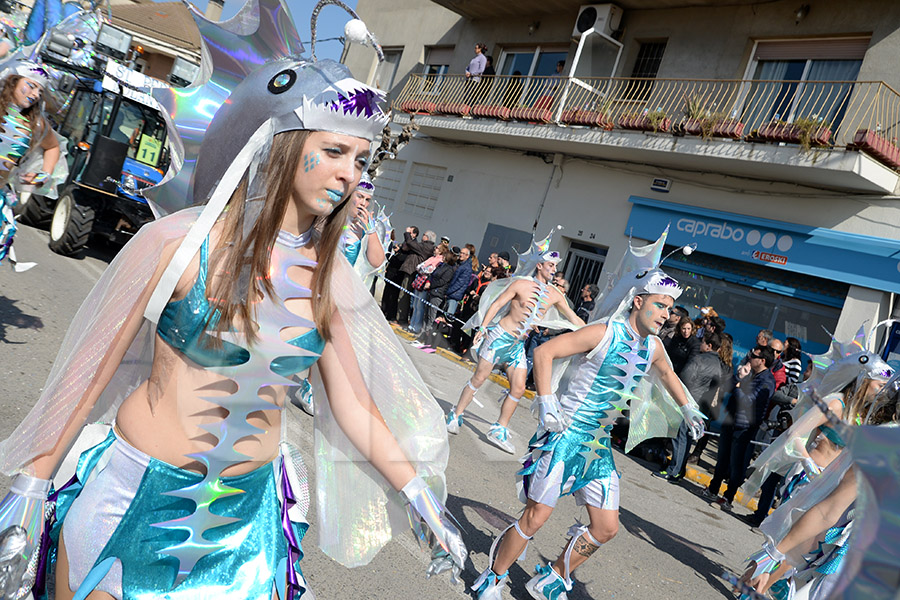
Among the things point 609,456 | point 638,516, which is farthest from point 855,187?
point 609,456

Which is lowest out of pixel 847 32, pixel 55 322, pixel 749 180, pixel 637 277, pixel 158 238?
pixel 55 322

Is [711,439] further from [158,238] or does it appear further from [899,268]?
[158,238]

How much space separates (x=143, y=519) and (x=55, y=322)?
20.4 feet

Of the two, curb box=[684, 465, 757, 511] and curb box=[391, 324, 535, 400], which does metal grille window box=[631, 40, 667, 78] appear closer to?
curb box=[391, 324, 535, 400]

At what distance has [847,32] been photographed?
12633mm

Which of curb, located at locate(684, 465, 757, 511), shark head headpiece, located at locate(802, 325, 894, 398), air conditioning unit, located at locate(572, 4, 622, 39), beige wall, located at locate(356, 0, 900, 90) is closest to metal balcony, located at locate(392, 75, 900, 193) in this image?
beige wall, located at locate(356, 0, 900, 90)

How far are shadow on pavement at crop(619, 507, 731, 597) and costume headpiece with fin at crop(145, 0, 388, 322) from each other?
16.8 ft

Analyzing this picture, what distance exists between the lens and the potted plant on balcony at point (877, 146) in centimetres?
1070

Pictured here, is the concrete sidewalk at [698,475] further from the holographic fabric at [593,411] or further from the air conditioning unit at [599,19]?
the air conditioning unit at [599,19]

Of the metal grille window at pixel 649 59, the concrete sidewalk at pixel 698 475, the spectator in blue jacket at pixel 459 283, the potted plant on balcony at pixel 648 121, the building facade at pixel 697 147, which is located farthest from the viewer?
the metal grille window at pixel 649 59

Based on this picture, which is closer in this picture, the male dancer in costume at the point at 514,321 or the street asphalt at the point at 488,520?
the street asphalt at the point at 488,520

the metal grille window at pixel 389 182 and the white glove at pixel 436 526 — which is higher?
the metal grille window at pixel 389 182

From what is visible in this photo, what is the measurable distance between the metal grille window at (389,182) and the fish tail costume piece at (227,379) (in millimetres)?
19663

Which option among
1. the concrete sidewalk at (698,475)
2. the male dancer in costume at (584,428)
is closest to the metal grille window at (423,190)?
the concrete sidewalk at (698,475)
